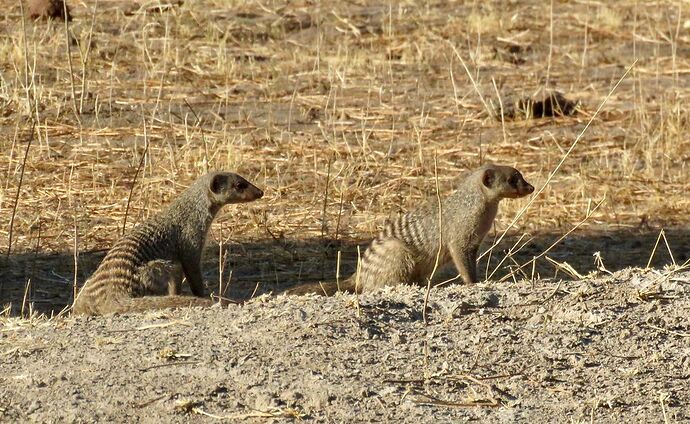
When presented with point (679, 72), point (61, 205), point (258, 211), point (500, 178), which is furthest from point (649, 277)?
point (679, 72)

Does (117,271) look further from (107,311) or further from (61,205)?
(61,205)

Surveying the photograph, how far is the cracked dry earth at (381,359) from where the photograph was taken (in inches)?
150

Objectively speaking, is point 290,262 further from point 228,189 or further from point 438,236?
point 438,236

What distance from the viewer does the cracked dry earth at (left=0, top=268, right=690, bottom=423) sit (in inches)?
150

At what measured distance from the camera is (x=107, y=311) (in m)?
5.65

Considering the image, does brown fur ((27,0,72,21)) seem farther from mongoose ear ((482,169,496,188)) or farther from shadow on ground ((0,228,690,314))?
mongoose ear ((482,169,496,188))

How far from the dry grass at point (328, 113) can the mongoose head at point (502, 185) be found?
708 millimetres

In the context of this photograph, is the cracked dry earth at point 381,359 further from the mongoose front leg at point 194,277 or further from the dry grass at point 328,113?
the dry grass at point 328,113

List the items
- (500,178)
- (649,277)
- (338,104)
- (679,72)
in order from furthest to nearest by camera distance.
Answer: (679,72) → (338,104) → (500,178) → (649,277)

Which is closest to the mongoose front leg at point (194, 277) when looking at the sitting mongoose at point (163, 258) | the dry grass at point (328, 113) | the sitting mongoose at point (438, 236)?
the sitting mongoose at point (163, 258)

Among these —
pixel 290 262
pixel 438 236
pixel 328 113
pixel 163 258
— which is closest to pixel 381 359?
pixel 163 258

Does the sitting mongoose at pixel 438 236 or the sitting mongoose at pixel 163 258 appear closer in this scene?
the sitting mongoose at pixel 163 258

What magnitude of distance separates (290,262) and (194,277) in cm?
93

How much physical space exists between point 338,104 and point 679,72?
125 inches
